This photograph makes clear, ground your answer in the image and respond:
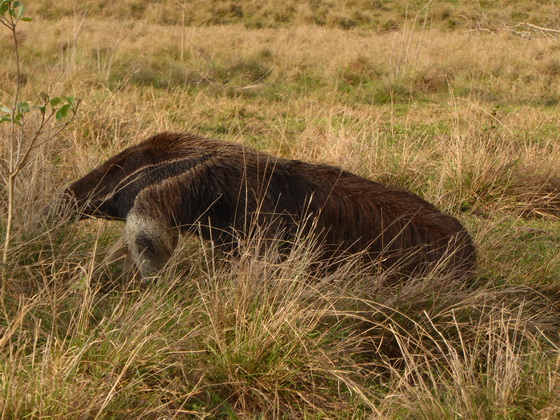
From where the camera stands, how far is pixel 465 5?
84.8ft

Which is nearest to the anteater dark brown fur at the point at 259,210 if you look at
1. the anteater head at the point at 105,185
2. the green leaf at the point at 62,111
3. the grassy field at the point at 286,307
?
the anteater head at the point at 105,185

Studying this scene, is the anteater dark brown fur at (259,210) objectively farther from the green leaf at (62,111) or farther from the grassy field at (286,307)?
the green leaf at (62,111)

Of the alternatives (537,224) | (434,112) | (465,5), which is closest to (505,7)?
(465,5)

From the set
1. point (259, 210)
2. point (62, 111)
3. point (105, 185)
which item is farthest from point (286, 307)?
point (105, 185)

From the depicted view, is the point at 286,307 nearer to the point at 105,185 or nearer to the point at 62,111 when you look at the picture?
the point at 62,111

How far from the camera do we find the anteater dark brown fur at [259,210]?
12.6 ft

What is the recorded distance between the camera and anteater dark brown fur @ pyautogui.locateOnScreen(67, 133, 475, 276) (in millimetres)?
3844

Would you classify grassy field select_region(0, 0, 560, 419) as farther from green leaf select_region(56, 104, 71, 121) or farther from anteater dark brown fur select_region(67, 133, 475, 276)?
green leaf select_region(56, 104, 71, 121)

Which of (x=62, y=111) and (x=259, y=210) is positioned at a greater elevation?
(x=62, y=111)

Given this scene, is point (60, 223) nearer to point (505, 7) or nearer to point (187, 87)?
point (187, 87)

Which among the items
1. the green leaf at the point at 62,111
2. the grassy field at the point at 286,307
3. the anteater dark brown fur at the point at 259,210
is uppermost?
the green leaf at the point at 62,111

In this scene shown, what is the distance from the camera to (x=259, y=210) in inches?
151

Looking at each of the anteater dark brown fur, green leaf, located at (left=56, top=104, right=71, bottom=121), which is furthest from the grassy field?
green leaf, located at (left=56, top=104, right=71, bottom=121)

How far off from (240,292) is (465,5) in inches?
969
